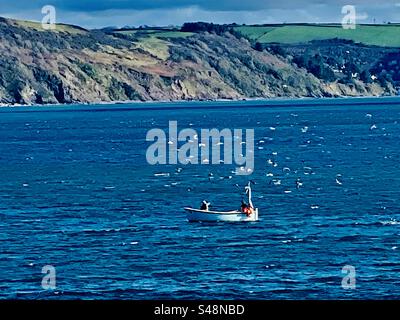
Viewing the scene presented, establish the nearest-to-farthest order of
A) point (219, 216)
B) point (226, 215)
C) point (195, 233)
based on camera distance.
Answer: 1. point (195, 233)
2. point (226, 215)
3. point (219, 216)

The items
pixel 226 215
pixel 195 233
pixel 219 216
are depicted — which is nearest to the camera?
pixel 195 233

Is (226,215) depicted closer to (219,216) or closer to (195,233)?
(219,216)

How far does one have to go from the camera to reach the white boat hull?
66188 mm

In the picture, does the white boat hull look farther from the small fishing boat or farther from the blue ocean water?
the blue ocean water

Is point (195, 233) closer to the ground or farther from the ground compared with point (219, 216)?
closer to the ground

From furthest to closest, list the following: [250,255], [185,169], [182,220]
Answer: [185,169]
[182,220]
[250,255]

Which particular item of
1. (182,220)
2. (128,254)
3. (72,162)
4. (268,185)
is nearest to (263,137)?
(72,162)

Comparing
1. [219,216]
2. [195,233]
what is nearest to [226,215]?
[219,216]

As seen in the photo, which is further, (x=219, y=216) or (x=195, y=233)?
(x=219, y=216)

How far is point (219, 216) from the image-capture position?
66.8 meters
